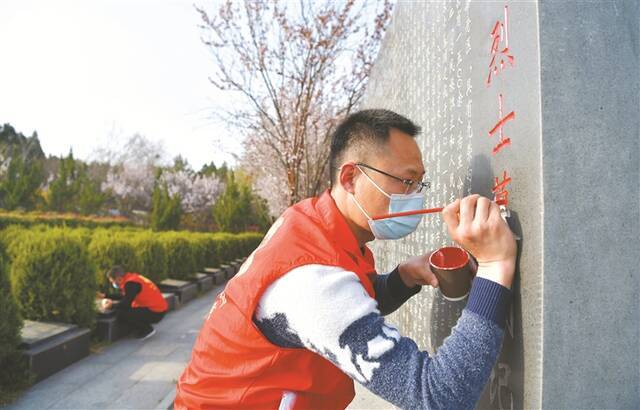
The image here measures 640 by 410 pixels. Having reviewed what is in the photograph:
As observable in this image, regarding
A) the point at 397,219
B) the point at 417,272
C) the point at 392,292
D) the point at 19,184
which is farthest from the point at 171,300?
the point at 19,184

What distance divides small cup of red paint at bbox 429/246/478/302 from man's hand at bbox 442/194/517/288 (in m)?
0.20

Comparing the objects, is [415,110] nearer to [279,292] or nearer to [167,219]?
[279,292]

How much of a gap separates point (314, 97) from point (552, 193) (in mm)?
8140

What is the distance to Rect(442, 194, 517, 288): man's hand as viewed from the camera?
116 centimetres

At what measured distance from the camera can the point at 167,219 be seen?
23281 millimetres

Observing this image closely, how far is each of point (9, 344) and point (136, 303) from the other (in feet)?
9.03

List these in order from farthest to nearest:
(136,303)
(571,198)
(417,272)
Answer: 1. (136,303)
2. (417,272)
3. (571,198)

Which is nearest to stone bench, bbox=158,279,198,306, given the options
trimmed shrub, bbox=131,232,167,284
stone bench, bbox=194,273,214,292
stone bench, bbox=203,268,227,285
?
trimmed shrub, bbox=131,232,167,284

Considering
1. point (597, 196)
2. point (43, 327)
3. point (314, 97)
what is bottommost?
point (43, 327)

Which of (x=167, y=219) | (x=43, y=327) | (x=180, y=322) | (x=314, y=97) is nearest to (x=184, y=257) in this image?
(x=180, y=322)

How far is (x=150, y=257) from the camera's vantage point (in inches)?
368

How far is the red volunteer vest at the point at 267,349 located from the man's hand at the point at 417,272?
32 cm

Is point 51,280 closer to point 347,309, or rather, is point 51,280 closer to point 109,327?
point 109,327

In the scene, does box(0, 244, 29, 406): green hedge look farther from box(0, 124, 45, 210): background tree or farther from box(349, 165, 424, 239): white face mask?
box(0, 124, 45, 210): background tree
